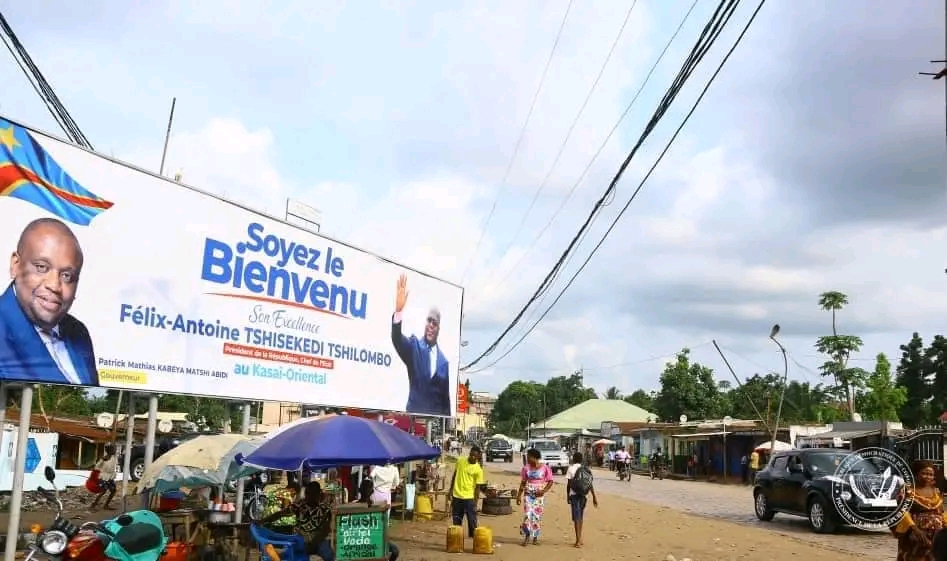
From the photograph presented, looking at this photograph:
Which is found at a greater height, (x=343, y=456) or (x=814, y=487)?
(x=343, y=456)

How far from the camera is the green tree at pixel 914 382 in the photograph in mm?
53375

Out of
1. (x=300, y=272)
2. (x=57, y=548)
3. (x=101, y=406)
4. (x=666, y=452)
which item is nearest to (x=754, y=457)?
(x=666, y=452)

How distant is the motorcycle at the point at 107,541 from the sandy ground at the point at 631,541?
5425mm

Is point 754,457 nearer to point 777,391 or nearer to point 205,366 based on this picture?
point 205,366

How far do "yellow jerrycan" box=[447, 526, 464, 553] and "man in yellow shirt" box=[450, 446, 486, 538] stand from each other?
1.41 ft

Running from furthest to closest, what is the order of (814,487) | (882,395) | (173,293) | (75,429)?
(882,395), (75,429), (814,487), (173,293)

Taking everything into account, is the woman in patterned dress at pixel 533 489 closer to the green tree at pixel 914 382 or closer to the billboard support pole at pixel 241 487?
the billboard support pole at pixel 241 487

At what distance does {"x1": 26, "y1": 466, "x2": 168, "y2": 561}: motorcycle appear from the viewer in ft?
26.4

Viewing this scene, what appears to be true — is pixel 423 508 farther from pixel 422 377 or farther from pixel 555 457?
pixel 555 457

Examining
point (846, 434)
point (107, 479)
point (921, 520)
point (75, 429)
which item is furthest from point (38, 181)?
point (846, 434)

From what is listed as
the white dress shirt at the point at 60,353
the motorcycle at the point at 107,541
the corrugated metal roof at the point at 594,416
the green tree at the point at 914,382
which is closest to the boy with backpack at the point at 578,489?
the motorcycle at the point at 107,541

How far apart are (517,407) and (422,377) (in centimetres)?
11501

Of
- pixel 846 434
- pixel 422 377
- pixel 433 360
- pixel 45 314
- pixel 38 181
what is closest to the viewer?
pixel 38 181

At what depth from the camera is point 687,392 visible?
62656 mm
